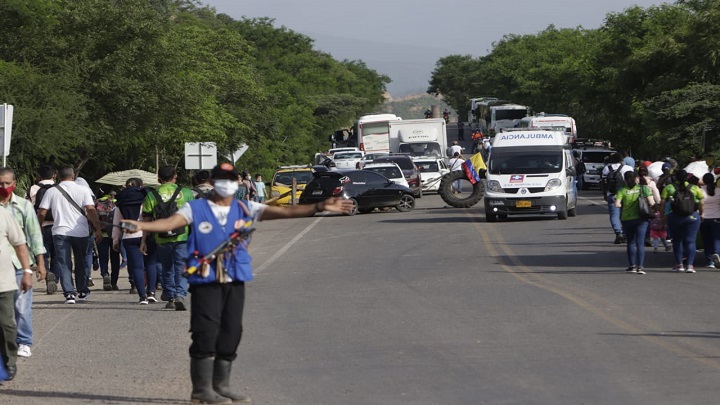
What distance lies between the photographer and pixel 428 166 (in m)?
51.9

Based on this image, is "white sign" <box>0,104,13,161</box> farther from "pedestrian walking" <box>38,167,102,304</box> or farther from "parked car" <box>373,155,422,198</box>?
"parked car" <box>373,155,422,198</box>

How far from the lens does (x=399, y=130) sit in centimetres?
6131

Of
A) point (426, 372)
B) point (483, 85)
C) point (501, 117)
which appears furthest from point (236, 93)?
point (483, 85)

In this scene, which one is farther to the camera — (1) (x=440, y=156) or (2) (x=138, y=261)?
(1) (x=440, y=156)

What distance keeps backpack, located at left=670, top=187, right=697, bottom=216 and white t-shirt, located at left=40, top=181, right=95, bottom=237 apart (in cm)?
892

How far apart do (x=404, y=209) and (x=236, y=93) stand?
2528 centimetres

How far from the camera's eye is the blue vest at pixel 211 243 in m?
9.09

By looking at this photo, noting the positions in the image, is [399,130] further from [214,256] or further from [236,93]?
[214,256]

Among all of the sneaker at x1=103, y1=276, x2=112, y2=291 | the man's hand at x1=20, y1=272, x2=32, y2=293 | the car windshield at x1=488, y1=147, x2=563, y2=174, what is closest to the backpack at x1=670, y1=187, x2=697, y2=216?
the sneaker at x1=103, y1=276, x2=112, y2=291

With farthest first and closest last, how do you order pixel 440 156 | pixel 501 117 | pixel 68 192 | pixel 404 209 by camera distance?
pixel 501 117 < pixel 440 156 < pixel 404 209 < pixel 68 192

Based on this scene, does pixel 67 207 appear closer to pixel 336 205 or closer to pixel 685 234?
pixel 336 205

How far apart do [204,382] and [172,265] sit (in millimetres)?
6836

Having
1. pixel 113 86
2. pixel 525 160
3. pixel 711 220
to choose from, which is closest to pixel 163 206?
pixel 711 220

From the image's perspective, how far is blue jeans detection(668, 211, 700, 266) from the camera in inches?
777
